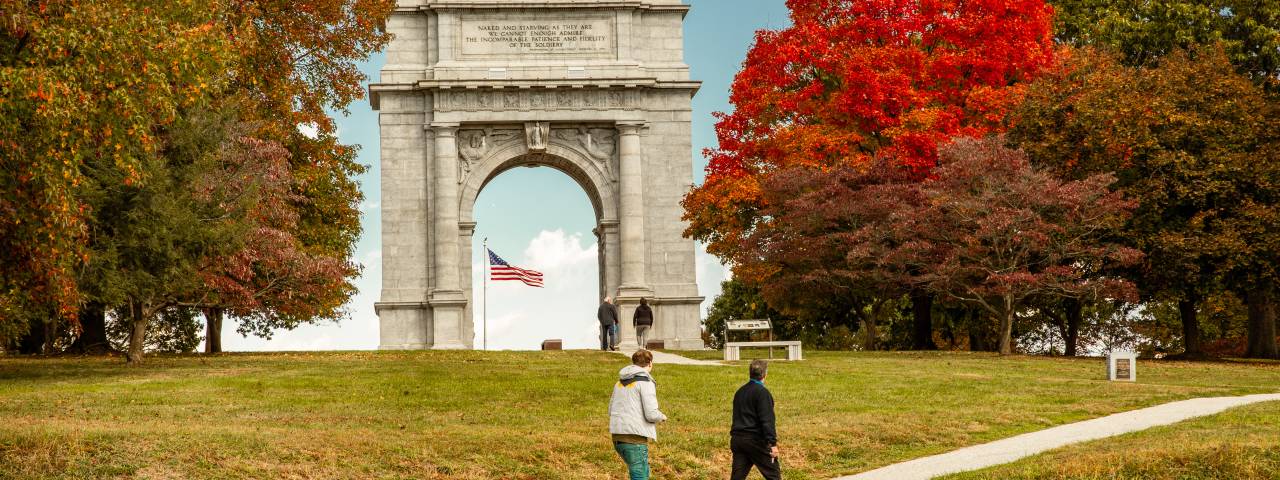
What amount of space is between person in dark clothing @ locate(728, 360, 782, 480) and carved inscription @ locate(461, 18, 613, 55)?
132 feet

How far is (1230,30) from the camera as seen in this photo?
48.8m

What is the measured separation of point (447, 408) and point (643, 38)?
105 feet

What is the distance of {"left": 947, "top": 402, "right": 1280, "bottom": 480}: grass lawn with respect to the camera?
17.8m

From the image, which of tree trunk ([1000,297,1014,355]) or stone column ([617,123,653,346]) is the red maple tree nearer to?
stone column ([617,123,653,346])

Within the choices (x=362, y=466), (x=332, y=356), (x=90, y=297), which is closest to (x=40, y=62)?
(x=362, y=466)

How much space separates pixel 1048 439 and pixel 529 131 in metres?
34.8

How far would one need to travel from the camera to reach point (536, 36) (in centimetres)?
5466

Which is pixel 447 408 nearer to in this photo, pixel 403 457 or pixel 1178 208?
pixel 403 457

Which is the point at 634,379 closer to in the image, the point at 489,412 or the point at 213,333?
the point at 489,412

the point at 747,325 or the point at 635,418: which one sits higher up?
the point at 747,325

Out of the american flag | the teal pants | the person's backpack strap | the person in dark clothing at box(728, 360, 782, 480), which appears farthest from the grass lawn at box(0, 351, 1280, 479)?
the american flag

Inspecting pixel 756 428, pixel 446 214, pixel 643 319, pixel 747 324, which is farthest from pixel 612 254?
pixel 756 428

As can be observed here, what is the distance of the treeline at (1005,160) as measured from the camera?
40.6 meters

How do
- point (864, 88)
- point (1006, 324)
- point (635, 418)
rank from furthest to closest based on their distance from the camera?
1. point (864, 88)
2. point (1006, 324)
3. point (635, 418)
